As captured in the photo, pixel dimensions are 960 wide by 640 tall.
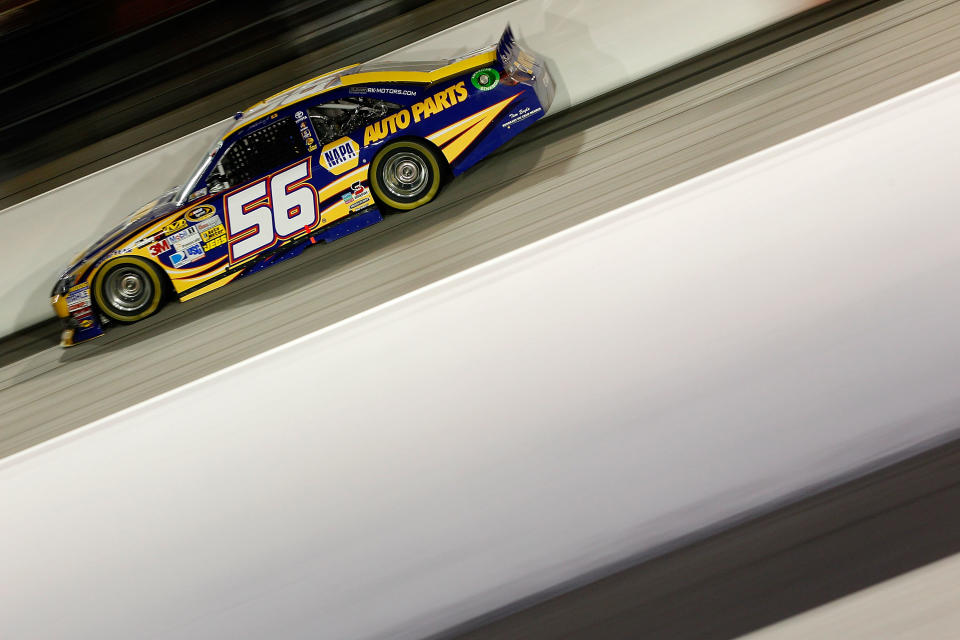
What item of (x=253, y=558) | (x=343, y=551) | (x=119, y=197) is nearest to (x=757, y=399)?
(x=343, y=551)

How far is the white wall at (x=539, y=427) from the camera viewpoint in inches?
114

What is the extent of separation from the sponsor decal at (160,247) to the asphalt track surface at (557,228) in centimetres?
52

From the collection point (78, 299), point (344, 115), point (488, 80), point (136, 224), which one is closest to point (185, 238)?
point (136, 224)

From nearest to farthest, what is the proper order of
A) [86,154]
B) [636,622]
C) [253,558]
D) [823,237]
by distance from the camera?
[636,622], [253,558], [823,237], [86,154]

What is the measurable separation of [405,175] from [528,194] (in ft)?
3.10

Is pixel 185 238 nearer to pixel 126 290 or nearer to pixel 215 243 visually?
pixel 215 243

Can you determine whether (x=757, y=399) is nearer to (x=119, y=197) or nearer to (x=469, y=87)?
(x=469, y=87)

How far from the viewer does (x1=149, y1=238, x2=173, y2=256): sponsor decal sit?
5.93 meters

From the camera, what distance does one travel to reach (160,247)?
5945 mm

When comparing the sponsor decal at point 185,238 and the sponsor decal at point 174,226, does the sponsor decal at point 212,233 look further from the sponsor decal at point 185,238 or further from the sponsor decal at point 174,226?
the sponsor decal at point 174,226

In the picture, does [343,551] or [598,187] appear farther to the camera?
[598,187]

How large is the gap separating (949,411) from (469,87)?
12.6 ft

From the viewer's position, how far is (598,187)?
16.8ft

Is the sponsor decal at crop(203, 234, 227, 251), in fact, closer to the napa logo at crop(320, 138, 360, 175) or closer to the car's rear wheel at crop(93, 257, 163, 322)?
the car's rear wheel at crop(93, 257, 163, 322)
